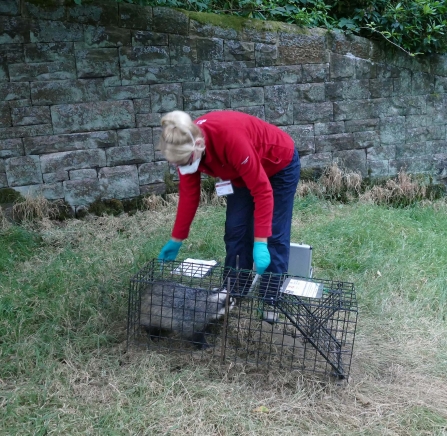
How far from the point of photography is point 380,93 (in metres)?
6.04

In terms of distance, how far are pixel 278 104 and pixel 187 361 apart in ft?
11.9

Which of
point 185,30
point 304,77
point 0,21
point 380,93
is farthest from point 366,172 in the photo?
point 0,21

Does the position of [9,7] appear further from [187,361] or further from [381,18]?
[381,18]

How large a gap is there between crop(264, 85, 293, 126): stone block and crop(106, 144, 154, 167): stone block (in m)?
1.36

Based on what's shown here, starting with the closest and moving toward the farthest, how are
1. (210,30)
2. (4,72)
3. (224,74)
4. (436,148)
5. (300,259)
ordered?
(300,259), (4,72), (210,30), (224,74), (436,148)

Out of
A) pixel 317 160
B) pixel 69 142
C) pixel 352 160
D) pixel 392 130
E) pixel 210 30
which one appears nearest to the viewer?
pixel 69 142

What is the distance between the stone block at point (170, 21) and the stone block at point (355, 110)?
1936 millimetres

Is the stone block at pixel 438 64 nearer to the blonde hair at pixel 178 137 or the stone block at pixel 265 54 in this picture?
the stone block at pixel 265 54

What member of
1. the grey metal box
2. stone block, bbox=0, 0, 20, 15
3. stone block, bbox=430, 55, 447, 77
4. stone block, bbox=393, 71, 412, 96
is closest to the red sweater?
the grey metal box

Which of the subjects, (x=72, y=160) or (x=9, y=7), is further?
(x=72, y=160)

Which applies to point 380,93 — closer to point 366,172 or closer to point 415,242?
point 366,172

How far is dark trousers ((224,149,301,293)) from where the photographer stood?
121 inches

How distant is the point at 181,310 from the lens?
2809mm

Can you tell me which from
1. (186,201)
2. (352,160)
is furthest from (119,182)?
(352,160)
